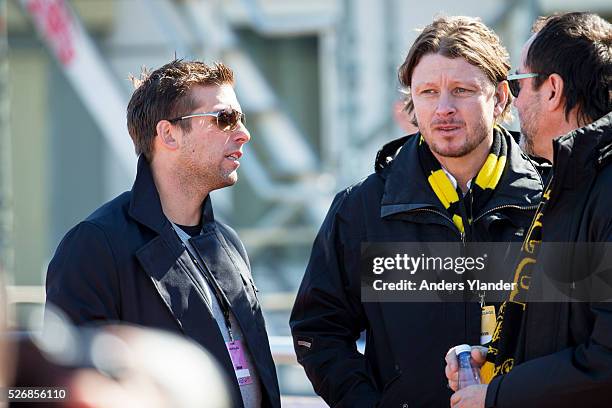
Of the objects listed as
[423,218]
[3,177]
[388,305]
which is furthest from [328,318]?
[3,177]

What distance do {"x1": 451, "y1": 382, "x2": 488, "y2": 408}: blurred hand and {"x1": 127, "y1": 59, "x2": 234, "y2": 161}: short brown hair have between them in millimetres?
1235

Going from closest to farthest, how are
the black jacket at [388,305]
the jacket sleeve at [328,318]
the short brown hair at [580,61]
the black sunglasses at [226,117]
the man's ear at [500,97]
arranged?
the short brown hair at [580,61]
the black jacket at [388,305]
the jacket sleeve at [328,318]
the man's ear at [500,97]
the black sunglasses at [226,117]

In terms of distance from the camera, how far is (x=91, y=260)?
2.74m

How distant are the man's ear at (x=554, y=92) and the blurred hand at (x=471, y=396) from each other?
713mm

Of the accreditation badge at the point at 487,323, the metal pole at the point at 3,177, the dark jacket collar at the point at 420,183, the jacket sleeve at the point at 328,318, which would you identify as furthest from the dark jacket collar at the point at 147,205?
the metal pole at the point at 3,177

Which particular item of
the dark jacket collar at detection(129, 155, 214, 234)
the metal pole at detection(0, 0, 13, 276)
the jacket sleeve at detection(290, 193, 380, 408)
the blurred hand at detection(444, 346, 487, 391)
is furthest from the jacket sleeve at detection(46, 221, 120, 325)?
the metal pole at detection(0, 0, 13, 276)

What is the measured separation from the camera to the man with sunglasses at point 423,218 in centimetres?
280

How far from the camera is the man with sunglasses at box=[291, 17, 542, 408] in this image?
2.80 m

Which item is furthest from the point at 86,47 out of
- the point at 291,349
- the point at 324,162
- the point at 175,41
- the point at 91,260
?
the point at 91,260

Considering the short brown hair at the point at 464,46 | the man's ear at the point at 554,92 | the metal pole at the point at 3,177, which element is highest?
the short brown hair at the point at 464,46

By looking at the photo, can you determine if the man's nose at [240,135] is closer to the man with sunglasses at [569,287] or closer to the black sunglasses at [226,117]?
the black sunglasses at [226,117]

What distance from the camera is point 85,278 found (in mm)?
2709

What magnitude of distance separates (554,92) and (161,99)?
1.19 meters

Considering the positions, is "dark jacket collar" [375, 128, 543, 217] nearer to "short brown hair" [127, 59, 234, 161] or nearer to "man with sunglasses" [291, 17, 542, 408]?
"man with sunglasses" [291, 17, 542, 408]
